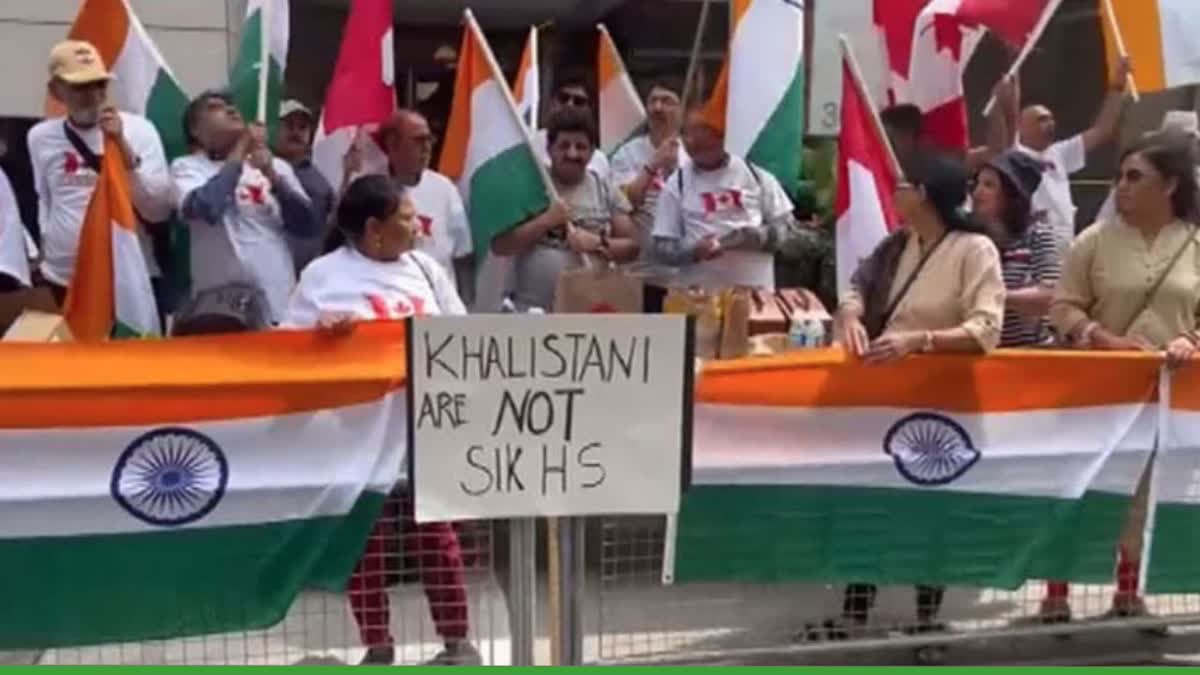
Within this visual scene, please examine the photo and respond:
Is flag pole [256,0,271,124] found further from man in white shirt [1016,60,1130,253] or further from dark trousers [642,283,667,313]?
man in white shirt [1016,60,1130,253]

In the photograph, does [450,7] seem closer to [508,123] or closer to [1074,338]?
[508,123]

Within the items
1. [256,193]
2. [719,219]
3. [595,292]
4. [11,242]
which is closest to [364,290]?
[595,292]

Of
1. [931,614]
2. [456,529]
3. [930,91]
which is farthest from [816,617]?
[930,91]

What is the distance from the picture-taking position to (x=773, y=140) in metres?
6.64

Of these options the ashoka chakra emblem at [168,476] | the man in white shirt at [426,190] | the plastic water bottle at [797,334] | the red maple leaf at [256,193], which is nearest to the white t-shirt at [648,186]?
the man in white shirt at [426,190]

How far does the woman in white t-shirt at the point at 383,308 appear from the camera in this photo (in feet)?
15.5

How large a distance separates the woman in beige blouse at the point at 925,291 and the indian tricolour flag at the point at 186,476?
156 cm

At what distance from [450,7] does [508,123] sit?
24.3 ft

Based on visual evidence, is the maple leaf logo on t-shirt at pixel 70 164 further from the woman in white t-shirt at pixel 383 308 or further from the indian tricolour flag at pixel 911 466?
the indian tricolour flag at pixel 911 466

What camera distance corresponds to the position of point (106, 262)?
18.5 feet

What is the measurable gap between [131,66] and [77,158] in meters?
0.81

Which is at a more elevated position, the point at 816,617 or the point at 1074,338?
the point at 1074,338

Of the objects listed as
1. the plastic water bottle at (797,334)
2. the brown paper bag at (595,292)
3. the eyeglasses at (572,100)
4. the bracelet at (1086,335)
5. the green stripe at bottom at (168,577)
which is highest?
the eyeglasses at (572,100)

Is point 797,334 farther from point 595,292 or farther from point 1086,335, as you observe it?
point 1086,335
